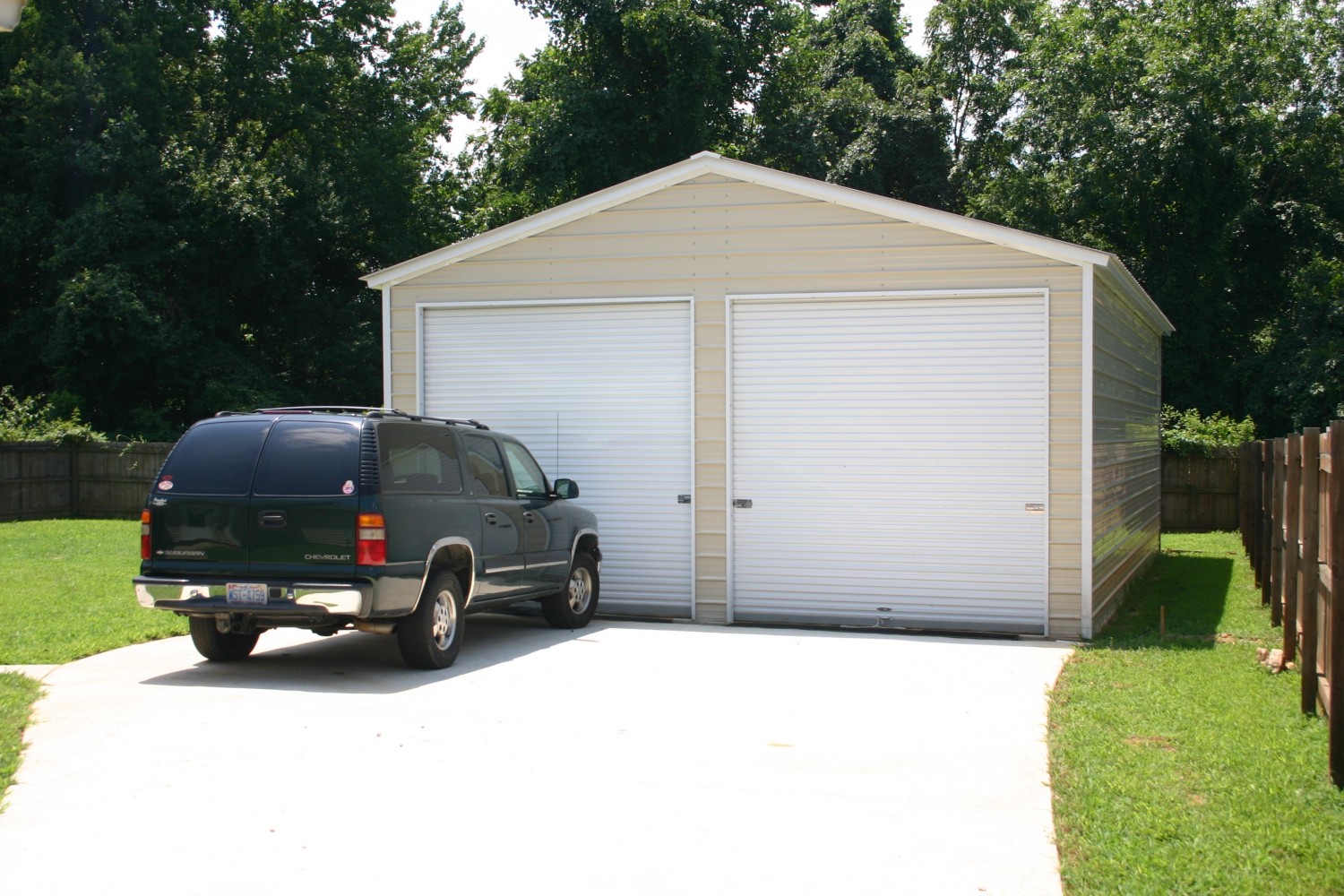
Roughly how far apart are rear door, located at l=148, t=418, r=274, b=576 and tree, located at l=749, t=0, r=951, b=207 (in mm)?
27631

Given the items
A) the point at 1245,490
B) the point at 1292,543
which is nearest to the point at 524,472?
the point at 1292,543

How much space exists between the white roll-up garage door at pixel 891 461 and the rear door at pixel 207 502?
5.24m

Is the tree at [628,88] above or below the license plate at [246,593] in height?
above

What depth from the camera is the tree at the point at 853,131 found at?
35.8 m

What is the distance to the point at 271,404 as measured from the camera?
31.2m

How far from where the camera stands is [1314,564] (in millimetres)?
7793

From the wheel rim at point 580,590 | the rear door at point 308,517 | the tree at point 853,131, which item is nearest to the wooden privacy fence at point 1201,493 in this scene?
the tree at point 853,131

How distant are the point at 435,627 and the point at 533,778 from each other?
324 centimetres

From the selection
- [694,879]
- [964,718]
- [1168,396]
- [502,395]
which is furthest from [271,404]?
[694,879]

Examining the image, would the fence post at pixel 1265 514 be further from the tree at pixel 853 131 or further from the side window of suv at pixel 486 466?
the tree at pixel 853 131

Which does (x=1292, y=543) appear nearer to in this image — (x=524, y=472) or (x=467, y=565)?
(x=467, y=565)

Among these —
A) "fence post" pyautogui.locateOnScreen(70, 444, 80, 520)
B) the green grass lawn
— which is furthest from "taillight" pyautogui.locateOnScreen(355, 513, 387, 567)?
"fence post" pyautogui.locateOnScreen(70, 444, 80, 520)

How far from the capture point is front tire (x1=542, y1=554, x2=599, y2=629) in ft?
39.1

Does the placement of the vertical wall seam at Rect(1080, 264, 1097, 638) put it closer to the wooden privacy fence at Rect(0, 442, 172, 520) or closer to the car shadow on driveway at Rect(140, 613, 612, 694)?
the car shadow on driveway at Rect(140, 613, 612, 694)
